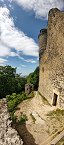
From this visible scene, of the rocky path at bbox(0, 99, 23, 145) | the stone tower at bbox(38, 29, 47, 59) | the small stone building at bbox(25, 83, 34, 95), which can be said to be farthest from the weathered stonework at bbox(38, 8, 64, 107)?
the rocky path at bbox(0, 99, 23, 145)

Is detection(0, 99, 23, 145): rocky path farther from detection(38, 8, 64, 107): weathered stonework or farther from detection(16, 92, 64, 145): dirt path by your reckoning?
detection(38, 8, 64, 107): weathered stonework

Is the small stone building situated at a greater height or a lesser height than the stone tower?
lesser

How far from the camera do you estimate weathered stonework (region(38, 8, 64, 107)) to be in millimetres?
14484

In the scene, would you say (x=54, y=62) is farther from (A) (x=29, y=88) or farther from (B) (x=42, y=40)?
(A) (x=29, y=88)

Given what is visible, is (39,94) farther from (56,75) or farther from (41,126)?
(41,126)

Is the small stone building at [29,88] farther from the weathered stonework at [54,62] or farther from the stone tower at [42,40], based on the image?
the stone tower at [42,40]

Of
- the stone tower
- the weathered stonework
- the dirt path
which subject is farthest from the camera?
the stone tower

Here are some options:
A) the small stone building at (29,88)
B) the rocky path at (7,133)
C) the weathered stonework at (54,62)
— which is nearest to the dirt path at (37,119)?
the weathered stonework at (54,62)

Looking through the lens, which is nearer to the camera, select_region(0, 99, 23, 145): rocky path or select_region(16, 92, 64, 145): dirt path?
select_region(0, 99, 23, 145): rocky path

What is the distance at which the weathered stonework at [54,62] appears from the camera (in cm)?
1448

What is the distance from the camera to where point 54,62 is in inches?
626

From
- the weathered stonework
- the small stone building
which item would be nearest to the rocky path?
the weathered stonework

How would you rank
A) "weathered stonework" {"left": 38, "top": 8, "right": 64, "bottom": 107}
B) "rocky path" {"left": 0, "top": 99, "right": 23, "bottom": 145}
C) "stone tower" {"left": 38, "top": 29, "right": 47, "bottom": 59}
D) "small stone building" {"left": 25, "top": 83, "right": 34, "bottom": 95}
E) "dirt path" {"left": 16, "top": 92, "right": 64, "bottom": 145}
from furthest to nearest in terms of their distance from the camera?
"small stone building" {"left": 25, "top": 83, "right": 34, "bottom": 95} → "stone tower" {"left": 38, "top": 29, "right": 47, "bottom": 59} → "weathered stonework" {"left": 38, "top": 8, "right": 64, "bottom": 107} → "dirt path" {"left": 16, "top": 92, "right": 64, "bottom": 145} → "rocky path" {"left": 0, "top": 99, "right": 23, "bottom": 145}

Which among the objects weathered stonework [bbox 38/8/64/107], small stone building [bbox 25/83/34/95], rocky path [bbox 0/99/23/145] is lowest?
rocky path [bbox 0/99/23/145]
